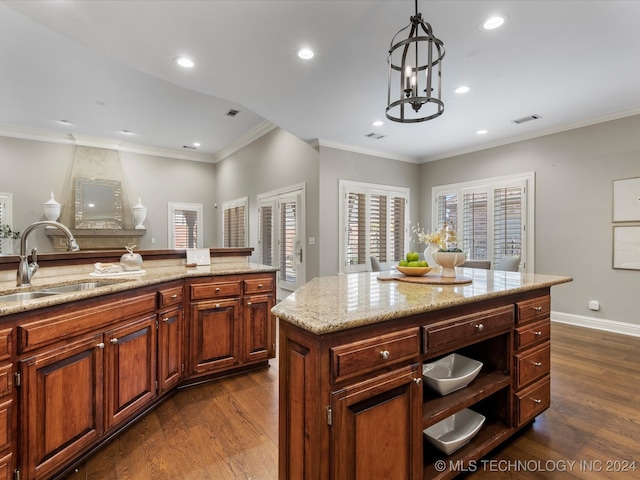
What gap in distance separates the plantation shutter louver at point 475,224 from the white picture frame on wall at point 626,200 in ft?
5.29

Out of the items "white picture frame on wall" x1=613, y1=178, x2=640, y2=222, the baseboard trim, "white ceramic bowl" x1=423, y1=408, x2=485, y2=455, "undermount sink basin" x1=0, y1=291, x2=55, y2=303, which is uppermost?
"white picture frame on wall" x1=613, y1=178, x2=640, y2=222

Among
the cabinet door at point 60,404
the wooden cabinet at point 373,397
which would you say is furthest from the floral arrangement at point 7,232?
the wooden cabinet at point 373,397

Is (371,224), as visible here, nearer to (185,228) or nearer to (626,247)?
(626,247)

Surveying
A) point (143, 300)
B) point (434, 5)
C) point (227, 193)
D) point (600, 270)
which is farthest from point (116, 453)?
point (227, 193)

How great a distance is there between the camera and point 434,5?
85.6 inches

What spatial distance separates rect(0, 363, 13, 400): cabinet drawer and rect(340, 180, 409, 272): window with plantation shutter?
428 cm

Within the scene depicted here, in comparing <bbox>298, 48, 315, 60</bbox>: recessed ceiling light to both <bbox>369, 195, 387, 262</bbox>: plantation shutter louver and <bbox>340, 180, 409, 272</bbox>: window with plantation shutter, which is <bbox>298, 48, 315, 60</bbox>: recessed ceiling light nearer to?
<bbox>340, 180, 409, 272</bbox>: window with plantation shutter

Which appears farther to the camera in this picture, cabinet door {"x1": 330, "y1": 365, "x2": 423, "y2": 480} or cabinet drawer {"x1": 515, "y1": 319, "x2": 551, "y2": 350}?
cabinet drawer {"x1": 515, "y1": 319, "x2": 551, "y2": 350}

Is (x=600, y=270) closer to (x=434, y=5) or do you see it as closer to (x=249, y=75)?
(x=434, y=5)

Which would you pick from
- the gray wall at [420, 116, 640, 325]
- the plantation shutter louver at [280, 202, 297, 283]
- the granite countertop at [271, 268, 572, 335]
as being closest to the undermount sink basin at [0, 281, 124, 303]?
the granite countertop at [271, 268, 572, 335]

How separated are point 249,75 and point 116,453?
307 centimetres

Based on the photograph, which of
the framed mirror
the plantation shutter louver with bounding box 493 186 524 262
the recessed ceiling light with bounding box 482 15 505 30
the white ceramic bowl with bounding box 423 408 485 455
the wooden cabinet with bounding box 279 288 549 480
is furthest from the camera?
the framed mirror

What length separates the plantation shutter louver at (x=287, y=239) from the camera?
18.5 feet

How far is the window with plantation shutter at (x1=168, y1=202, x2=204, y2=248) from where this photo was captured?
7805 millimetres
